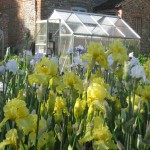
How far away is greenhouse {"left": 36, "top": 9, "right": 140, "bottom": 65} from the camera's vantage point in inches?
507

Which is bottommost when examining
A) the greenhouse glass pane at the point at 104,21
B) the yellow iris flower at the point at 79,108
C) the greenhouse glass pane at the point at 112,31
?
the yellow iris flower at the point at 79,108

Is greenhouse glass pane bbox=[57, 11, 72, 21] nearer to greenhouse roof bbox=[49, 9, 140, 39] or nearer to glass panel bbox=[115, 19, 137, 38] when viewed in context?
greenhouse roof bbox=[49, 9, 140, 39]

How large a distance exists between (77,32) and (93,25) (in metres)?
1.23

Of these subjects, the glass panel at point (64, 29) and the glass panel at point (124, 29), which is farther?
the glass panel at point (124, 29)

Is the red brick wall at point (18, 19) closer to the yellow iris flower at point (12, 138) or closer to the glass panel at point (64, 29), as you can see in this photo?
the glass panel at point (64, 29)

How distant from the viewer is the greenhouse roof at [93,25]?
13.2 metres

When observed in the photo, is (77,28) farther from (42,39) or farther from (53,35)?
(42,39)

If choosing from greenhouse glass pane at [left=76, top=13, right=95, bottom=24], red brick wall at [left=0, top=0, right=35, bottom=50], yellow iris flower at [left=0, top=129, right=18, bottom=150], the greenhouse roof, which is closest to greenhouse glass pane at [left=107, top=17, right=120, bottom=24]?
the greenhouse roof

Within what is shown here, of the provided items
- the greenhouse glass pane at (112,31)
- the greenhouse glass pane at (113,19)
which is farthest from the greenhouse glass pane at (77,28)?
the greenhouse glass pane at (113,19)

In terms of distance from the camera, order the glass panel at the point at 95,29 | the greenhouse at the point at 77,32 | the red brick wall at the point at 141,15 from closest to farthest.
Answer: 1. the greenhouse at the point at 77,32
2. the glass panel at the point at 95,29
3. the red brick wall at the point at 141,15

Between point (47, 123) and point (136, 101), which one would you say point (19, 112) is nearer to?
point (47, 123)

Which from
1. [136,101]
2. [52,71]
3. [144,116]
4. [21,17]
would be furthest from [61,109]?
[21,17]

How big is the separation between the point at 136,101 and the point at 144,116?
305 mm

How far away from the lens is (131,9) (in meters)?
18.3
